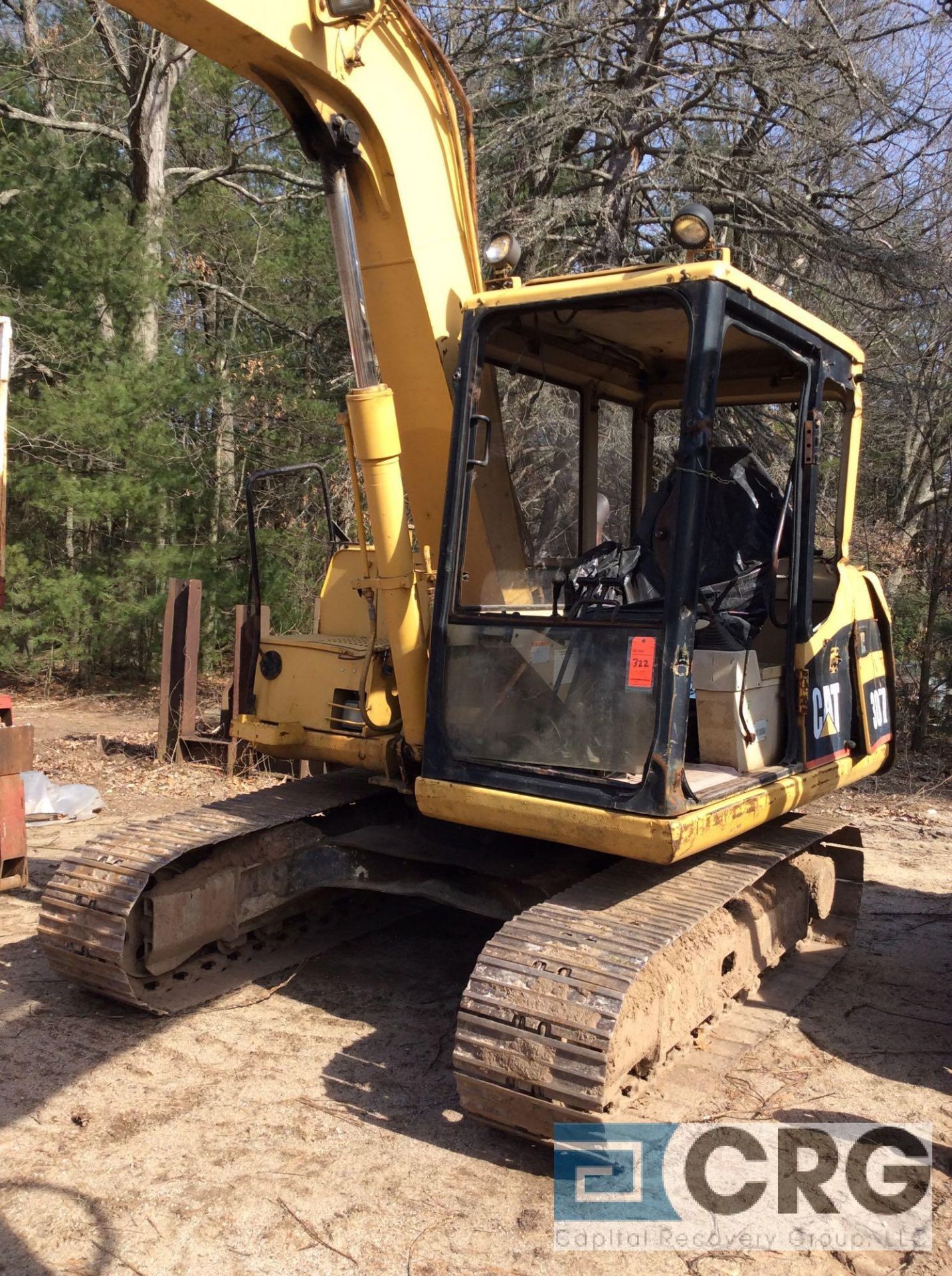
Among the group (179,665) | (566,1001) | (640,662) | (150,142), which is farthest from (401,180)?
(150,142)

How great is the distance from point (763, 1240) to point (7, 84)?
46.2 feet

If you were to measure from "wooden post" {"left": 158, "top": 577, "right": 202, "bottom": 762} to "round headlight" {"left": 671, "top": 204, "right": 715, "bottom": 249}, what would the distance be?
20.2 feet

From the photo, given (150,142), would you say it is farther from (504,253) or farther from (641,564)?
(641,564)

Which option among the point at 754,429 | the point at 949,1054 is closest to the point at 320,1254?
the point at 949,1054

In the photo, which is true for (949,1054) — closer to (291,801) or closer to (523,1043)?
(523,1043)

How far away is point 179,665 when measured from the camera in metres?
9.22

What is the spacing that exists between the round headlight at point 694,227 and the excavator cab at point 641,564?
92 mm

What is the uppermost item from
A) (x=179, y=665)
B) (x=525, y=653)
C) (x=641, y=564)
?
(x=641, y=564)

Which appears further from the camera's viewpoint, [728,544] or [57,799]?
[57,799]

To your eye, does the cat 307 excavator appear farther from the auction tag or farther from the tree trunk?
the tree trunk

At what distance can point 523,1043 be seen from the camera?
11.3 feet

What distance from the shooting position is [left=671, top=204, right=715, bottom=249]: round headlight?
371 centimetres

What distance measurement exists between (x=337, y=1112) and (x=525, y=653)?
5.54ft

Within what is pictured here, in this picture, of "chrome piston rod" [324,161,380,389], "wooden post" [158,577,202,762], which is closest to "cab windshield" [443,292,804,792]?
"chrome piston rod" [324,161,380,389]
